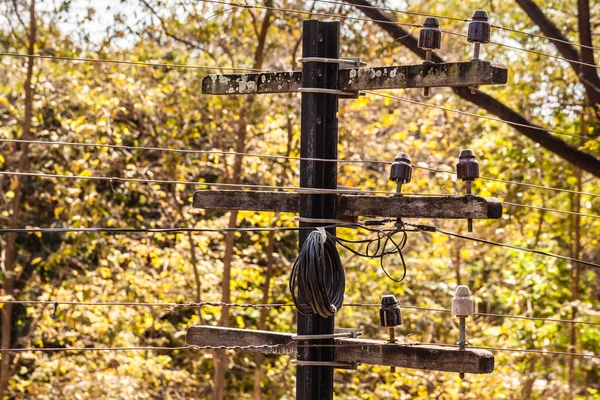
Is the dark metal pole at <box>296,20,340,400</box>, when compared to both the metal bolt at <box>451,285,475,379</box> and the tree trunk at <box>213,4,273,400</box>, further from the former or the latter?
the tree trunk at <box>213,4,273,400</box>

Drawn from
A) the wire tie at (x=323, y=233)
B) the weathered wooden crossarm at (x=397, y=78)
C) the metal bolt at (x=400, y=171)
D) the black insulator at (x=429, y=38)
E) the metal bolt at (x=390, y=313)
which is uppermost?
the black insulator at (x=429, y=38)

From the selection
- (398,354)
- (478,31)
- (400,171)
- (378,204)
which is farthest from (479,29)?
(398,354)

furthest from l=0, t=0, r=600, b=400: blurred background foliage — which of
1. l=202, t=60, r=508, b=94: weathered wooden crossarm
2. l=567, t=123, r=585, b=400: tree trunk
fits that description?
l=202, t=60, r=508, b=94: weathered wooden crossarm

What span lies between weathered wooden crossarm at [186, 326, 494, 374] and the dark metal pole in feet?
0.37

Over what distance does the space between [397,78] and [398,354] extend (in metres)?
1.34

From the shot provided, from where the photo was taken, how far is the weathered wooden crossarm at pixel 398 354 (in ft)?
14.8

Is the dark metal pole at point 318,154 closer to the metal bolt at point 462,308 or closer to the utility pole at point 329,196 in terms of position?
the utility pole at point 329,196

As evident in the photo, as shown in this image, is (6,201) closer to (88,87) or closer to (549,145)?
(88,87)

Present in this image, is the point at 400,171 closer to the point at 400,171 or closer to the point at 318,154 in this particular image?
the point at 400,171

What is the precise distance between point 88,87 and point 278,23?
2528mm

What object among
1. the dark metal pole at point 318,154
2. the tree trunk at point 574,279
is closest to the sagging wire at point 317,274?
the dark metal pole at point 318,154

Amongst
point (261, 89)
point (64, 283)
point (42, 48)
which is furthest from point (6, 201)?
point (261, 89)

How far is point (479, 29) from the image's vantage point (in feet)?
15.1

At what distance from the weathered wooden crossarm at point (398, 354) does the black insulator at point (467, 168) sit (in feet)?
2.68
